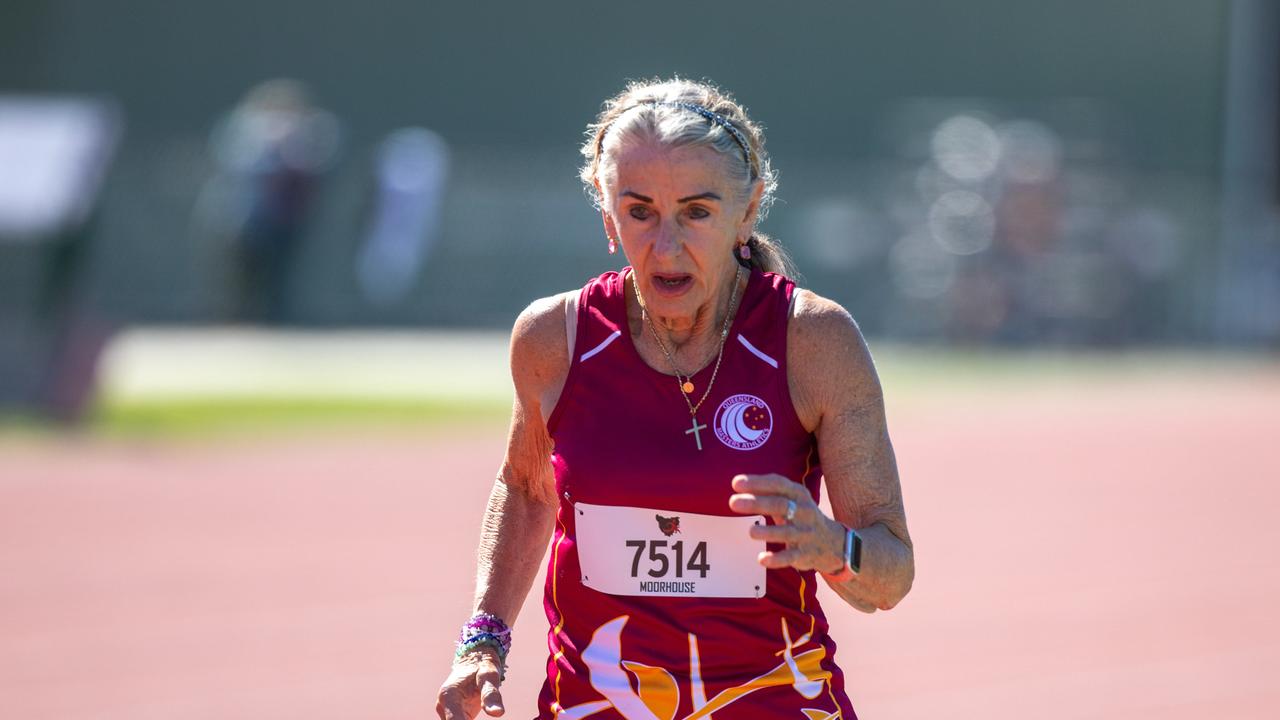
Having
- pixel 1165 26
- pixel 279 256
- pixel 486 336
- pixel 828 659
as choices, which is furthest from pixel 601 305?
pixel 1165 26

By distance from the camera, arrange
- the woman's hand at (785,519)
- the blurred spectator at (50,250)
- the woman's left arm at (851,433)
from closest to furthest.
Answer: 1. the woman's hand at (785,519)
2. the woman's left arm at (851,433)
3. the blurred spectator at (50,250)

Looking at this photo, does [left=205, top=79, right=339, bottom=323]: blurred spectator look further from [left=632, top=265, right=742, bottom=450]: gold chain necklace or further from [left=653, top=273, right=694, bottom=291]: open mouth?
[left=653, top=273, right=694, bottom=291]: open mouth

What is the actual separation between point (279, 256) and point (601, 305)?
17.9m

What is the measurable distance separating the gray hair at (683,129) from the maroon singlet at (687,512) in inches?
10.2

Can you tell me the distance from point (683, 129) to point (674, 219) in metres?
0.16

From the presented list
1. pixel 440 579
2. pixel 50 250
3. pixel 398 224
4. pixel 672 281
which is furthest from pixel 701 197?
pixel 398 224

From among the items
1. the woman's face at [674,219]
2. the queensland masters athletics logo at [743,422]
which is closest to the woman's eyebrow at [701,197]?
the woman's face at [674,219]

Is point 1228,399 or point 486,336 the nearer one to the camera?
point 1228,399

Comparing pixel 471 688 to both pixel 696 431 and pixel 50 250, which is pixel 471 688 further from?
pixel 50 250

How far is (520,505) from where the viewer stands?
3.77 metres

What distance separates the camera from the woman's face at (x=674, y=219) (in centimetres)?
334

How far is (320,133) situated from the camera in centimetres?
2208

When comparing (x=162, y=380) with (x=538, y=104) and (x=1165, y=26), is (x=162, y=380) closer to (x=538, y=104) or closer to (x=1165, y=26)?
(x=538, y=104)

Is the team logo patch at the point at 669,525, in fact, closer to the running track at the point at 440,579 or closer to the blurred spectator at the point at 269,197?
the running track at the point at 440,579
